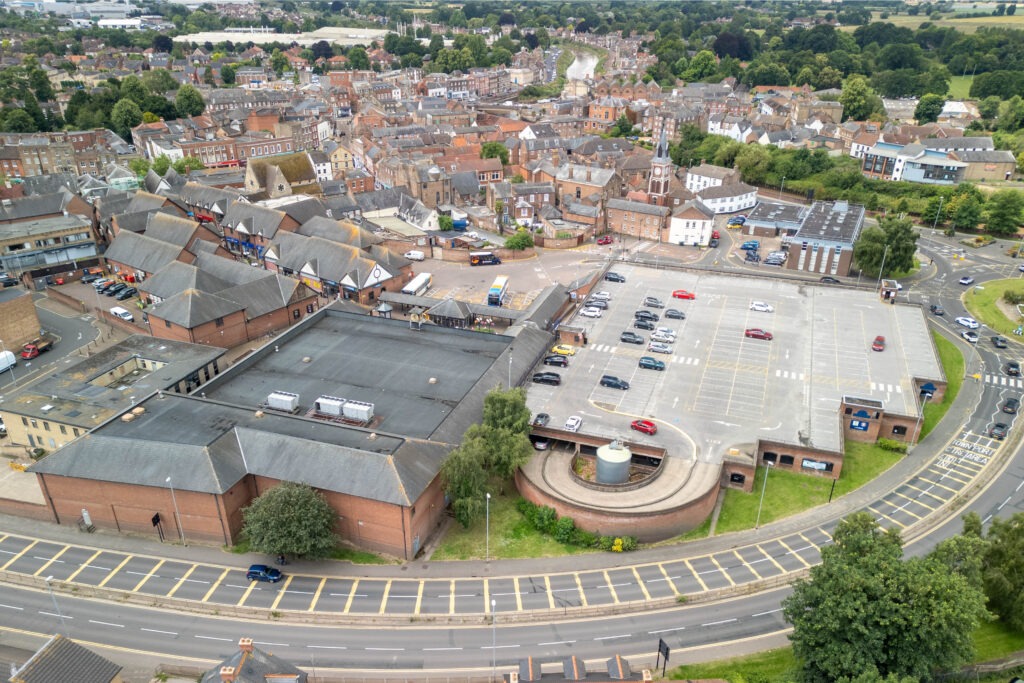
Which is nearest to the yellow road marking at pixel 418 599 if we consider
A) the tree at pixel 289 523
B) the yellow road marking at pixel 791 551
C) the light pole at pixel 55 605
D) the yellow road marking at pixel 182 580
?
the tree at pixel 289 523

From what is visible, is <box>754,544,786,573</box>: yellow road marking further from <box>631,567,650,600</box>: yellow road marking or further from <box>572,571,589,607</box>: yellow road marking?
<box>572,571,589,607</box>: yellow road marking

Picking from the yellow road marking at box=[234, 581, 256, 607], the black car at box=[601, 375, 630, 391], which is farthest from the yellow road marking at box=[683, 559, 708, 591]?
the yellow road marking at box=[234, 581, 256, 607]

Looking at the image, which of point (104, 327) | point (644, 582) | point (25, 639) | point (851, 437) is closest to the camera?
point (25, 639)

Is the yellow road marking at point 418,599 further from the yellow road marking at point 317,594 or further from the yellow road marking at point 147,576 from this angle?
the yellow road marking at point 147,576

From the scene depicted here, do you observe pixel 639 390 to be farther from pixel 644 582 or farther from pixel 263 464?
pixel 263 464

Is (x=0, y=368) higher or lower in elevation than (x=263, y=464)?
lower

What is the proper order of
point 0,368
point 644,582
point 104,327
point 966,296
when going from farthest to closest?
point 966,296
point 104,327
point 0,368
point 644,582

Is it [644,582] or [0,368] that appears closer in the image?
[644,582]

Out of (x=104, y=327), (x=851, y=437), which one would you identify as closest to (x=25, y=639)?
(x=104, y=327)

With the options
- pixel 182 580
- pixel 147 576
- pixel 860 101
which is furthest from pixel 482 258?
pixel 860 101
